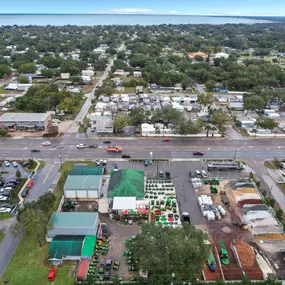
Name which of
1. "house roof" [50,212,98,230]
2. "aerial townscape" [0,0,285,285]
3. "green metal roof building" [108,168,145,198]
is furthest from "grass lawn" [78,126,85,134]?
"house roof" [50,212,98,230]

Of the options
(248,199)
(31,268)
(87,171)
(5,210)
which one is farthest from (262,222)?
(5,210)

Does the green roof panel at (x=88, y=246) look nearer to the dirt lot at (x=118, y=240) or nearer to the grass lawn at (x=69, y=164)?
the dirt lot at (x=118, y=240)

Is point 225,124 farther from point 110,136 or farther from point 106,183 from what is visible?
point 106,183

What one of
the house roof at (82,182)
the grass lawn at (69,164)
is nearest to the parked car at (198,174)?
the house roof at (82,182)

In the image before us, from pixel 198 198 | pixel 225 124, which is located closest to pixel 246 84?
pixel 225 124

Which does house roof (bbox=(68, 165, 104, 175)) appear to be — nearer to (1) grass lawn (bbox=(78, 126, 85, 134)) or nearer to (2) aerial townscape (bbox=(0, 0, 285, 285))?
(2) aerial townscape (bbox=(0, 0, 285, 285))

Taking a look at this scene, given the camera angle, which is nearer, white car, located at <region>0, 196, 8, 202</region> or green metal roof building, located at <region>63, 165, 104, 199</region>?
white car, located at <region>0, 196, 8, 202</region>
